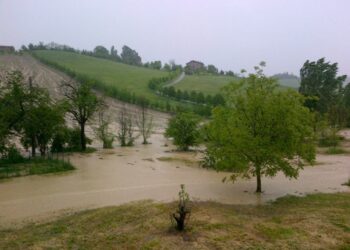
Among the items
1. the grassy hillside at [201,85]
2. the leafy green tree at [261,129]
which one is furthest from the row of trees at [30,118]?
the grassy hillside at [201,85]

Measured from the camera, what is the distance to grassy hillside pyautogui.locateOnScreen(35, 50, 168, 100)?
300 ft

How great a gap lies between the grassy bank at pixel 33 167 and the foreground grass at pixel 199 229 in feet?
35.4

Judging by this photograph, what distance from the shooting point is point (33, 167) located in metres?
27.6

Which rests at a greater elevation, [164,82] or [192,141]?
[164,82]

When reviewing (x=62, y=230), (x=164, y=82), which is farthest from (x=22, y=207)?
(x=164, y=82)

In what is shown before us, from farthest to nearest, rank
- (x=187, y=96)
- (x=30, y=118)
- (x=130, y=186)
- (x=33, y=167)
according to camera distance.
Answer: (x=187, y=96)
(x=30, y=118)
(x=33, y=167)
(x=130, y=186)

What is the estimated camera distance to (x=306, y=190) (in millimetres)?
22953

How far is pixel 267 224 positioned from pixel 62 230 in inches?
308

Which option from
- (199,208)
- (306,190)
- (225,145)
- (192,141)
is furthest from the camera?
(192,141)

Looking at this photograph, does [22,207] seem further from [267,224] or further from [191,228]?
[267,224]

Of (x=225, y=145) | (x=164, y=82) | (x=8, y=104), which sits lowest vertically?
(x=225, y=145)

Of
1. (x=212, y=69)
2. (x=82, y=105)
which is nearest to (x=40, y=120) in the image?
(x=82, y=105)

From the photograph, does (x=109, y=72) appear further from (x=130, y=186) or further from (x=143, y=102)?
A: (x=130, y=186)

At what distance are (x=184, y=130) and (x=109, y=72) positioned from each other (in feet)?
248
